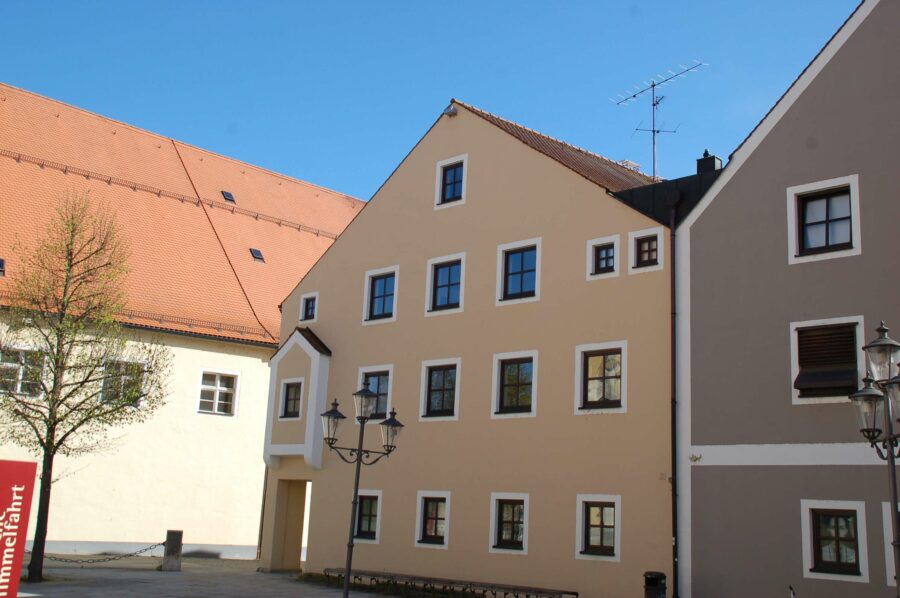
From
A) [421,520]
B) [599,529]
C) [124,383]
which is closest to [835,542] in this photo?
[599,529]

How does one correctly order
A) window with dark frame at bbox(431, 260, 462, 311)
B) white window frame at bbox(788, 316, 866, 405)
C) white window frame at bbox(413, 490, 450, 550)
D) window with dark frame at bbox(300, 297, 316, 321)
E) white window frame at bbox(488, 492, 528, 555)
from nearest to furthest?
white window frame at bbox(788, 316, 866, 405)
white window frame at bbox(488, 492, 528, 555)
white window frame at bbox(413, 490, 450, 550)
window with dark frame at bbox(431, 260, 462, 311)
window with dark frame at bbox(300, 297, 316, 321)

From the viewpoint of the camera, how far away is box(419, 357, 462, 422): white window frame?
22469 mm

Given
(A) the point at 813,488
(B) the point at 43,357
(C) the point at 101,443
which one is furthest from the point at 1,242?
(A) the point at 813,488

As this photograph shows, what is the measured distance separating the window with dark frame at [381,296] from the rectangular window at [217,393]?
393 inches

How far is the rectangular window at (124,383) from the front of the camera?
22.4 metres

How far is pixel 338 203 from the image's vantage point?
45.2m

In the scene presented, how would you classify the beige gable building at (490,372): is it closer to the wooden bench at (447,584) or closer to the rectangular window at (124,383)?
the wooden bench at (447,584)

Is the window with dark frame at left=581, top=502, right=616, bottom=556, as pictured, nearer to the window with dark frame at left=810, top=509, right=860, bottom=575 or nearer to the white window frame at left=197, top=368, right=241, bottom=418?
the window with dark frame at left=810, top=509, right=860, bottom=575

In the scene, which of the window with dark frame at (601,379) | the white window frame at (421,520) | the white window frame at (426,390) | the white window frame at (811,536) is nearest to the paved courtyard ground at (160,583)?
the white window frame at (421,520)

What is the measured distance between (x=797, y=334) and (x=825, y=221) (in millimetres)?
2001

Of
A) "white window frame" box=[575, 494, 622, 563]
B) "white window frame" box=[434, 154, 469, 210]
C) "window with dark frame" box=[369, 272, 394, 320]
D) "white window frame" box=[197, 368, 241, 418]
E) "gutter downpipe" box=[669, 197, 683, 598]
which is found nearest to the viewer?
"gutter downpipe" box=[669, 197, 683, 598]

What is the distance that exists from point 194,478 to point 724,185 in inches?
835

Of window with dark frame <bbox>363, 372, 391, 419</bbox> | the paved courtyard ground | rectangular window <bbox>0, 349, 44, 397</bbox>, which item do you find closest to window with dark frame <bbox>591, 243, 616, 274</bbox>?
window with dark frame <bbox>363, 372, 391, 419</bbox>

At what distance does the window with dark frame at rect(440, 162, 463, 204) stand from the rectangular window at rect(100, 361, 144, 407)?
8332 millimetres
